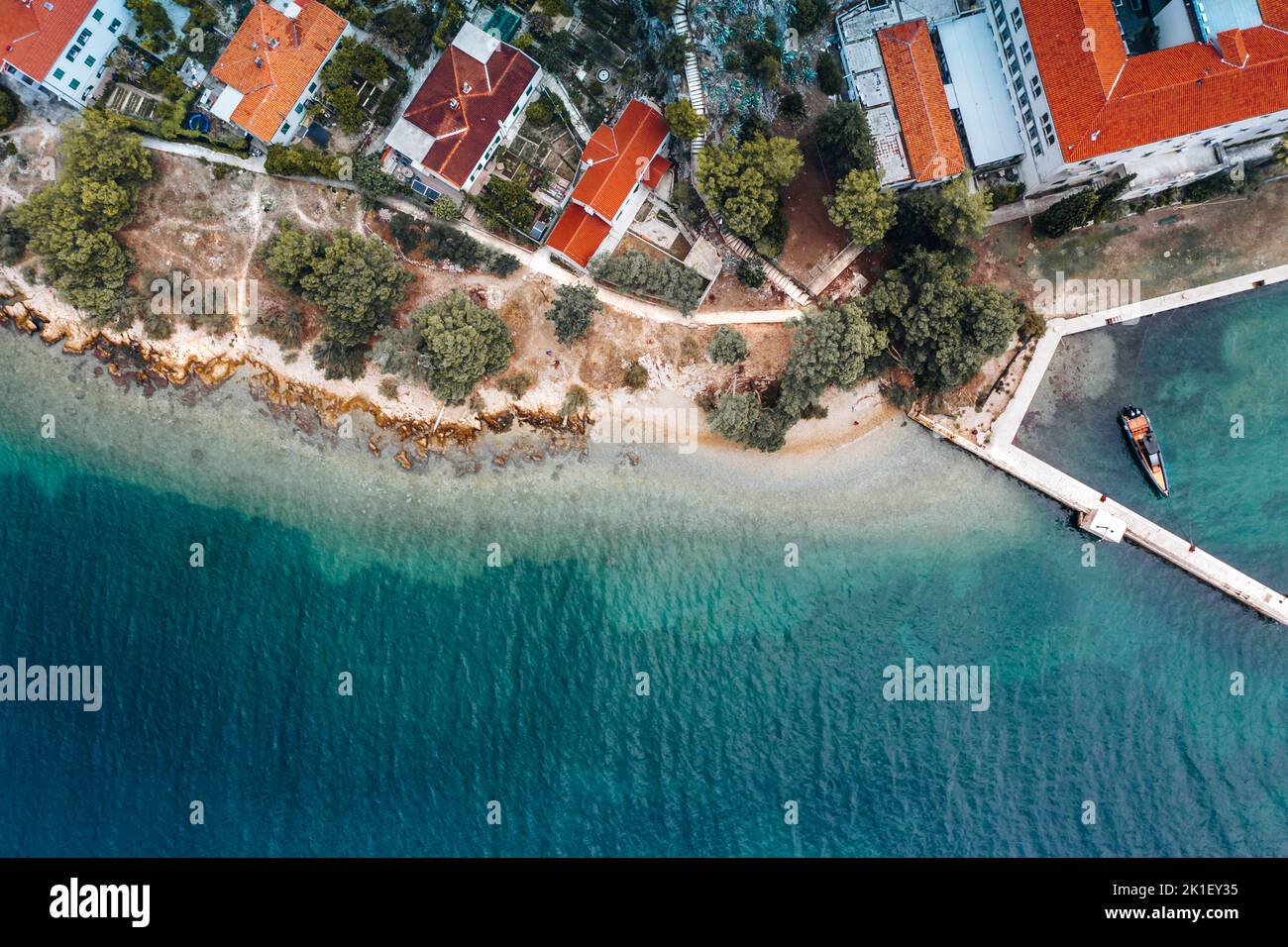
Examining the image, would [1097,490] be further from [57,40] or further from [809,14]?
[57,40]

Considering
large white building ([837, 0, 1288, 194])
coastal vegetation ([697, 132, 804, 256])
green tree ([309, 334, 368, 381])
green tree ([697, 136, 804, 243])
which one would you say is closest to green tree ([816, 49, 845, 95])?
large white building ([837, 0, 1288, 194])

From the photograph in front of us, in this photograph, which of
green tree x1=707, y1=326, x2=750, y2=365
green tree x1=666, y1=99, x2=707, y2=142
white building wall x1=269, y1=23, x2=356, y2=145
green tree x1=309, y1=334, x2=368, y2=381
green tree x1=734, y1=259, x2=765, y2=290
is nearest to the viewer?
green tree x1=666, y1=99, x2=707, y2=142

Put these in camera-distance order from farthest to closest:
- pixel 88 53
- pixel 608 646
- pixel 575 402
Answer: pixel 608 646
pixel 575 402
pixel 88 53

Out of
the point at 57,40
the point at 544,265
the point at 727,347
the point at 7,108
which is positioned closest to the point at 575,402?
the point at 544,265

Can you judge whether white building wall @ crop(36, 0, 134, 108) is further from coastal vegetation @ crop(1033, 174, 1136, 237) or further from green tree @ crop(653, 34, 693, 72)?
coastal vegetation @ crop(1033, 174, 1136, 237)

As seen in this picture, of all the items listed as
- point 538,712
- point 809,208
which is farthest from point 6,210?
point 809,208

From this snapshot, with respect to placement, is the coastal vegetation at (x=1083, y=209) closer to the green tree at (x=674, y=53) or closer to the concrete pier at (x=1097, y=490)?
the concrete pier at (x=1097, y=490)
